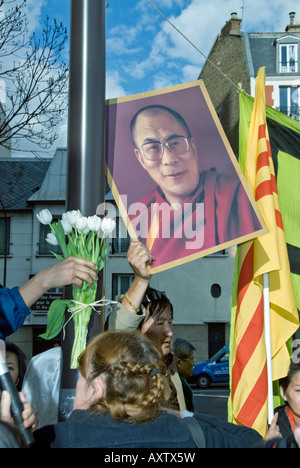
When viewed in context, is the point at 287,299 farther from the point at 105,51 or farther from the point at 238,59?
the point at 238,59

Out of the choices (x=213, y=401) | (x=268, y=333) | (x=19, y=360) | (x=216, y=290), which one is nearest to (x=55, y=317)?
(x=19, y=360)

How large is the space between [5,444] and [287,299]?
7.53ft

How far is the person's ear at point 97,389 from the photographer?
1.56 m

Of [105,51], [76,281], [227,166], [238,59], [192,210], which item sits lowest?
[76,281]

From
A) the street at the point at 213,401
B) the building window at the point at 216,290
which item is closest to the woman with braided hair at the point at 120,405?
the street at the point at 213,401

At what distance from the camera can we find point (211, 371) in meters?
20.6

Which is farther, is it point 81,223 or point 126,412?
point 81,223

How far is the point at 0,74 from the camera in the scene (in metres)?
7.26

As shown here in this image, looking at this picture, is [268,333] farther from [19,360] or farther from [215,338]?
[215,338]

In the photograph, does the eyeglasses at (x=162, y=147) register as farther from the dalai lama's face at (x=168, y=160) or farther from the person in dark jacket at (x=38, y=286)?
the person in dark jacket at (x=38, y=286)

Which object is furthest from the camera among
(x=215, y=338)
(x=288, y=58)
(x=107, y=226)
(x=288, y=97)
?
(x=288, y=58)

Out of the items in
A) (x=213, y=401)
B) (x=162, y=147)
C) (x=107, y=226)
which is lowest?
(x=213, y=401)

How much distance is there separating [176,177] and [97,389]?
5.44 feet
